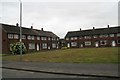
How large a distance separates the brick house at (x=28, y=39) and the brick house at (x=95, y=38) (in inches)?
290

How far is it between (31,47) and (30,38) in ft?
9.02

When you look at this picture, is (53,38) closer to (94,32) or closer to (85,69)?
(94,32)

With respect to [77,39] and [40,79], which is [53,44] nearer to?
[77,39]

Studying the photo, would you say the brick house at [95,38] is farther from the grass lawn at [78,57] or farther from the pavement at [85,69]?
the pavement at [85,69]

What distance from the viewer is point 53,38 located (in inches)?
2751

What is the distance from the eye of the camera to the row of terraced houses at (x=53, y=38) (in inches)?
1816

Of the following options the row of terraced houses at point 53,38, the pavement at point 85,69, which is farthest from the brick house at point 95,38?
the pavement at point 85,69

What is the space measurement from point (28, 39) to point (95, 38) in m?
27.2

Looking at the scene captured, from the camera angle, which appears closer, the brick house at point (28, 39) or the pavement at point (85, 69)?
the pavement at point (85, 69)

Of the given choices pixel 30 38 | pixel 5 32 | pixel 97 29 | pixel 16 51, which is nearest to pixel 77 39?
pixel 97 29

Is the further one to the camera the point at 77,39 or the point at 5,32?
the point at 77,39

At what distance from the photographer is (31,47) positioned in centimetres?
5412

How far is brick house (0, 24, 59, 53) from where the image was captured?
44844 millimetres

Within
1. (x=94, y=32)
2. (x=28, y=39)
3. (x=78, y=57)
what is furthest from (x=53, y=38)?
(x=78, y=57)
